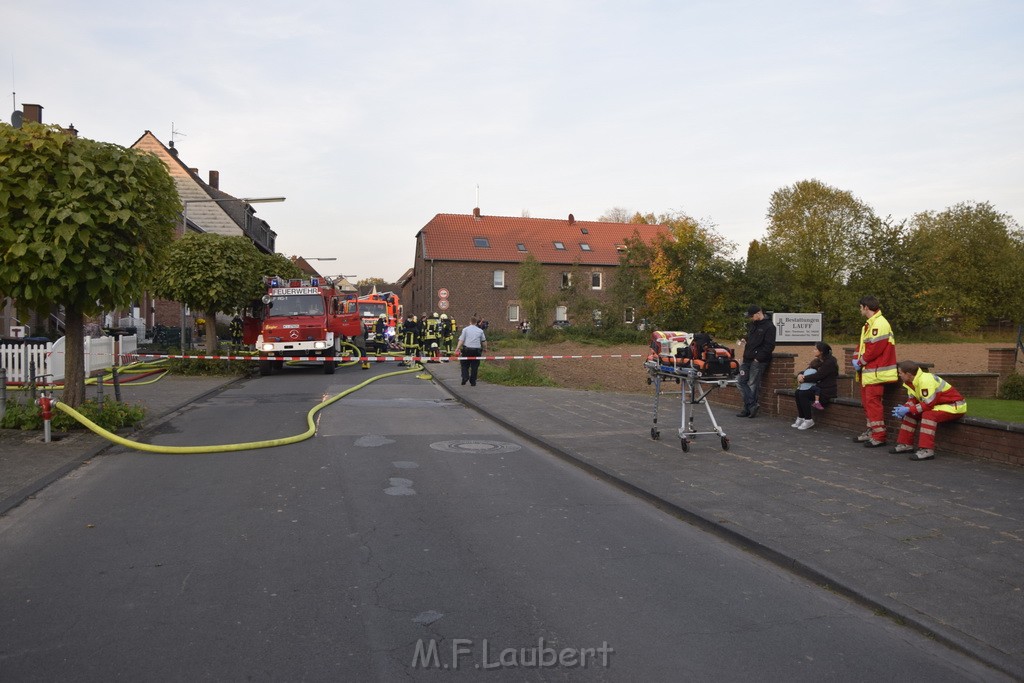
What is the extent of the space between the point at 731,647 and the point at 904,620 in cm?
107

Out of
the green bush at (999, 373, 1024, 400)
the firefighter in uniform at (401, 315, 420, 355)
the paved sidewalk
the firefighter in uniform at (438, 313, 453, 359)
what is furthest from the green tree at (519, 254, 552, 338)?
the paved sidewalk

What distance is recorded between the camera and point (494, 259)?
59156 millimetres

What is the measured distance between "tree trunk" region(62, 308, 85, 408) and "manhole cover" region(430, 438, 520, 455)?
16.7ft

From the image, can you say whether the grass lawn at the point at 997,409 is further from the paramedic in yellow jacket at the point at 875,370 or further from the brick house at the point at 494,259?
the brick house at the point at 494,259

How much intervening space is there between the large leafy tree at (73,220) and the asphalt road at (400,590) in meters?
2.92

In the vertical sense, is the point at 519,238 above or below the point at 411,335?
above

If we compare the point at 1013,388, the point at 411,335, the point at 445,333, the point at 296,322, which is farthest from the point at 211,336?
the point at 1013,388

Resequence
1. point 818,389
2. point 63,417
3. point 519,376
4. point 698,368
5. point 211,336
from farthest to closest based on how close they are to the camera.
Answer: point 211,336, point 519,376, point 818,389, point 63,417, point 698,368

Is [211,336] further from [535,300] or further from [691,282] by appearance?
[691,282]

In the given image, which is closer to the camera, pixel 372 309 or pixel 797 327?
pixel 797 327

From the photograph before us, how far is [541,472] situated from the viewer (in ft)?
27.6

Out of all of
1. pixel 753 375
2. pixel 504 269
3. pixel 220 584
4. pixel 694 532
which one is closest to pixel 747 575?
pixel 694 532

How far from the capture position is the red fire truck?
22.9 m

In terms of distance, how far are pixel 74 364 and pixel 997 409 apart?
14.0 m
